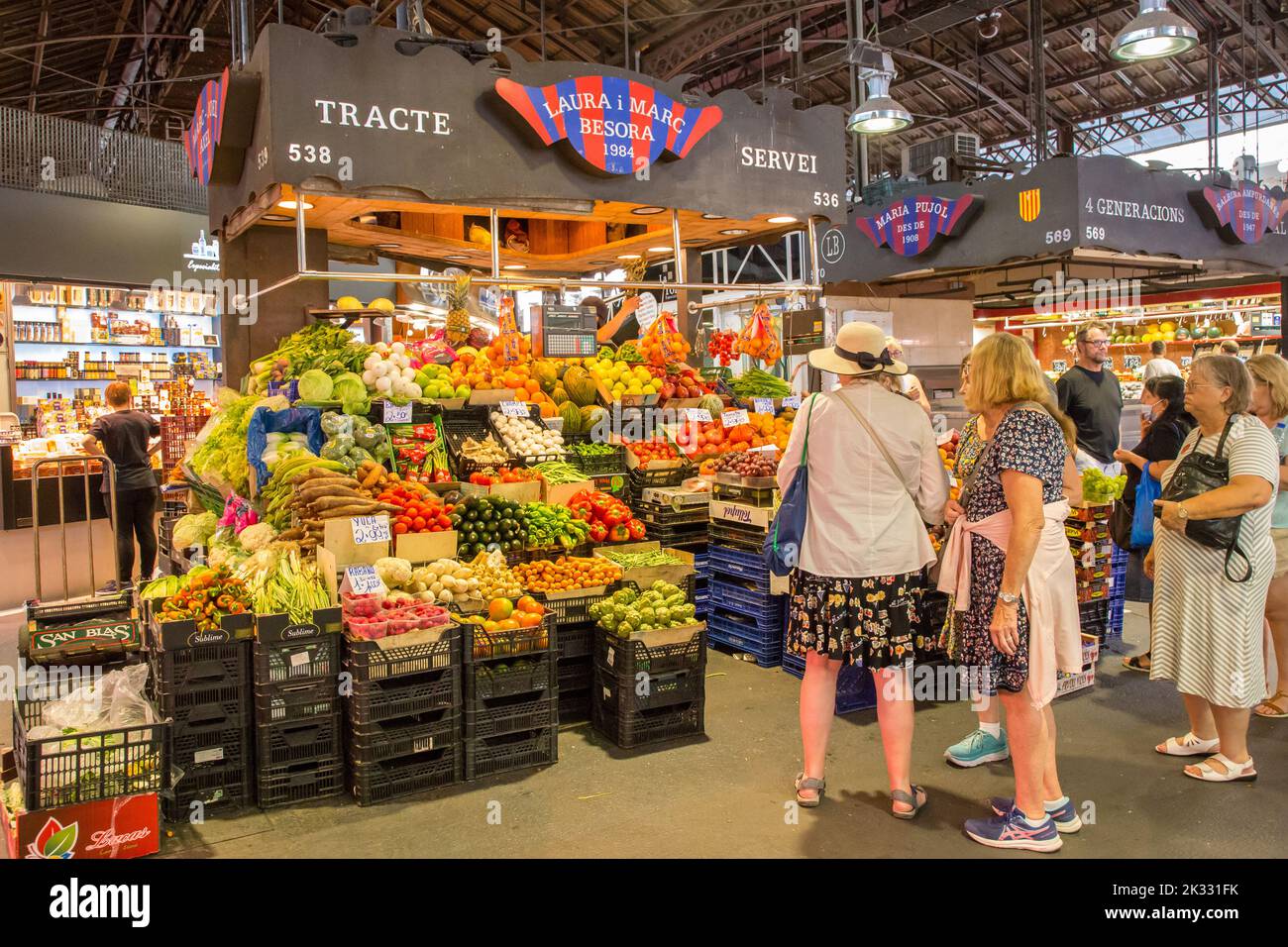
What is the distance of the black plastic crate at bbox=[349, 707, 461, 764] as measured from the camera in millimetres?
3709

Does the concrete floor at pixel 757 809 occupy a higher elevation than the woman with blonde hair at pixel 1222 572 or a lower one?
lower

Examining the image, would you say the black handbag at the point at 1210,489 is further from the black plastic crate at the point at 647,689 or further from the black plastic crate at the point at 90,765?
the black plastic crate at the point at 90,765

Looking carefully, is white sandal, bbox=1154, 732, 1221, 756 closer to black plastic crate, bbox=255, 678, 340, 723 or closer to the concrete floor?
the concrete floor

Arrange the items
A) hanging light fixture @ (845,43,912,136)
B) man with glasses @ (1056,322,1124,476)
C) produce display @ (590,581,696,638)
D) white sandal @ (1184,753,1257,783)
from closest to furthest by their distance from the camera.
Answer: white sandal @ (1184,753,1257,783)
produce display @ (590,581,696,638)
man with glasses @ (1056,322,1124,476)
hanging light fixture @ (845,43,912,136)

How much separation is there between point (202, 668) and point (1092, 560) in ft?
15.5

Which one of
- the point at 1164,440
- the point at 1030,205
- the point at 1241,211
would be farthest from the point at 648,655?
the point at 1241,211

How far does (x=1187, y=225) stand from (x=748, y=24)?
214 inches

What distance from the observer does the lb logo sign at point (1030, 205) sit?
28.3 ft

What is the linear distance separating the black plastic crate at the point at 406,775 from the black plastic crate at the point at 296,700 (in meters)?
0.28

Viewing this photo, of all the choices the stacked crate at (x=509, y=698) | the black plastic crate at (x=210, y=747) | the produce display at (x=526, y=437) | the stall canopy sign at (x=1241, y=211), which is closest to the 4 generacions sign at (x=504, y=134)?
the produce display at (x=526, y=437)

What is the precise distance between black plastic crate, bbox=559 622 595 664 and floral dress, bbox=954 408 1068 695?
1.85 metres

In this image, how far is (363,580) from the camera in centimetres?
404

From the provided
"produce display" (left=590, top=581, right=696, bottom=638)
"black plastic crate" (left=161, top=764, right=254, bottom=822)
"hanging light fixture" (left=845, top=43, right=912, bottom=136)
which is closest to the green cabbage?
"produce display" (left=590, top=581, right=696, bottom=638)

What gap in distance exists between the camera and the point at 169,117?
64.6ft
